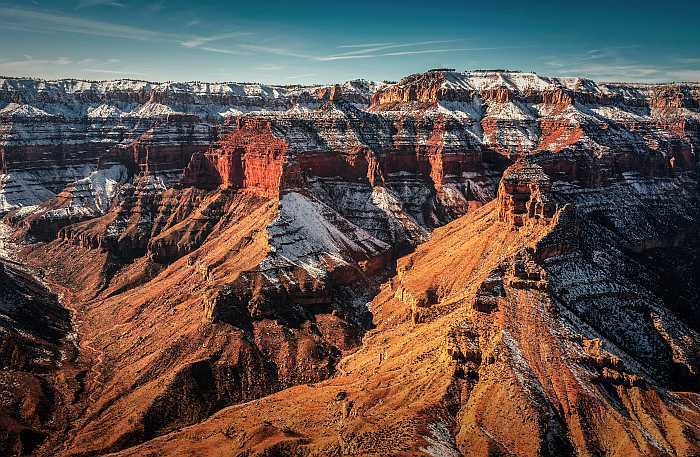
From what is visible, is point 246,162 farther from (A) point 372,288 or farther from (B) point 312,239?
(A) point 372,288

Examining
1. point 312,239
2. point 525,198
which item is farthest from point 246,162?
point 525,198

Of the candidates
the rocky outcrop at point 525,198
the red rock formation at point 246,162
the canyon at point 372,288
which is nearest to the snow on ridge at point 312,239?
the canyon at point 372,288

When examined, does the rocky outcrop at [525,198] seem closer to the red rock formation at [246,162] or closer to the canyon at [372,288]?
the canyon at [372,288]

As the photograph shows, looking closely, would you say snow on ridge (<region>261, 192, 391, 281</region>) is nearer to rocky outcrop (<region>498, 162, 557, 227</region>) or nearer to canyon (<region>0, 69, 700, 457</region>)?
canyon (<region>0, 69, 700, 457</region>)

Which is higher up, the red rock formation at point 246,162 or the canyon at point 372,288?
the red rock formation at point 246,162

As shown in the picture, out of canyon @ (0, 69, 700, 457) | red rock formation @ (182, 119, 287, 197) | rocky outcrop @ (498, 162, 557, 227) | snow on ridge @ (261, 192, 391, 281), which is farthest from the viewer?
red rock formation @ (182, 119, 287, 197)

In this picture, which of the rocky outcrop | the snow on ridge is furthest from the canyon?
the snow on ridge

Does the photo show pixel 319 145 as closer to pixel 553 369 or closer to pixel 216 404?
pixel 216 404

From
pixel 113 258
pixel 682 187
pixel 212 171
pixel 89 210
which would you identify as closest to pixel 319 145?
pixel 212 171
